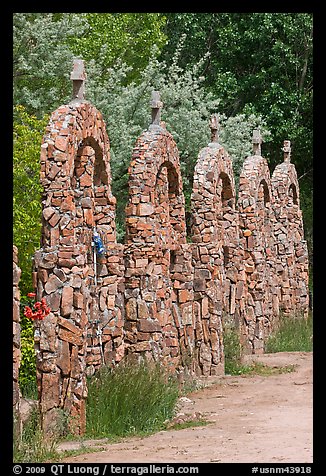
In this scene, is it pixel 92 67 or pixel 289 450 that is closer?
pixel 289 450

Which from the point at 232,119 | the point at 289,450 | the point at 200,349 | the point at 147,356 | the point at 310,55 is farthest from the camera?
the point at 310,55

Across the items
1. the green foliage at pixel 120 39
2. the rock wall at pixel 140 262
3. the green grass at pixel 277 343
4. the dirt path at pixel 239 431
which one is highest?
the green foliage at pixel 120 39

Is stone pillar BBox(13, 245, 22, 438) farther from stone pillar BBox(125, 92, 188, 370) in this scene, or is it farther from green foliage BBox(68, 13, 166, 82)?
green foliage BBox(68, 13, 166, 82)

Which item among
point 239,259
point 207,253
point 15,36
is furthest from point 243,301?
point 15,36

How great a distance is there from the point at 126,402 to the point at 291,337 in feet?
35.0

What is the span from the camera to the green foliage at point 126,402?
12023 millimetres

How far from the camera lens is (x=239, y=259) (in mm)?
19969

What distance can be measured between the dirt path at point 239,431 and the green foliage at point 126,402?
371 millimetres

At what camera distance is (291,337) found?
22562mm

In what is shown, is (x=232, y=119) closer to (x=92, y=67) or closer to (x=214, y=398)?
(x=92, y=67)

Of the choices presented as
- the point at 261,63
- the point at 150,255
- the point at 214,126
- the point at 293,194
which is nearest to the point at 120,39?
the point at 261,63

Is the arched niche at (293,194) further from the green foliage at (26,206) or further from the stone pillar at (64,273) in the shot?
the stone pillar at (64,273)

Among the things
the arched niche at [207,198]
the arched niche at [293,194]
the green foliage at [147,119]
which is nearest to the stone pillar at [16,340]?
the arched niche at [207,198]

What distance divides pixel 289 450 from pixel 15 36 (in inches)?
643
